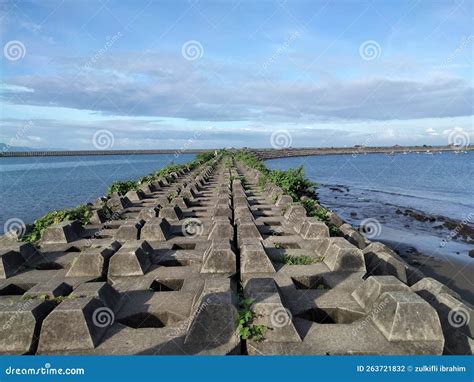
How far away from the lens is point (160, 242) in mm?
9141

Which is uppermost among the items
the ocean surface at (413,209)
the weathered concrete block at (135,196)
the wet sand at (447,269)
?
the weathered concrete block at (135,196)

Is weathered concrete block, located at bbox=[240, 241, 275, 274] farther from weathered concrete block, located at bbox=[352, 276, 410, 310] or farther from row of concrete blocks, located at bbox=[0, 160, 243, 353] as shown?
weathered concrete block, located at bbox=[352, 276, 410, 310]

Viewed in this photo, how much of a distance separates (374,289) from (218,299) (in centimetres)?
233

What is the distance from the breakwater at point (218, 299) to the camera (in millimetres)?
4746

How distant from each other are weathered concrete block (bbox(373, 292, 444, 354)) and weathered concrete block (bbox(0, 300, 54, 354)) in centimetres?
449

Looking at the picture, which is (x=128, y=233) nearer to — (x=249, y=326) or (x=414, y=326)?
(x=249, y=326)

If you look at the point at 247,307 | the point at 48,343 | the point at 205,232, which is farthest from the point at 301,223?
the point at 48,343

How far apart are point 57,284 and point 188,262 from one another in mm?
2627

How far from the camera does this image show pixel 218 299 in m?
4.99
